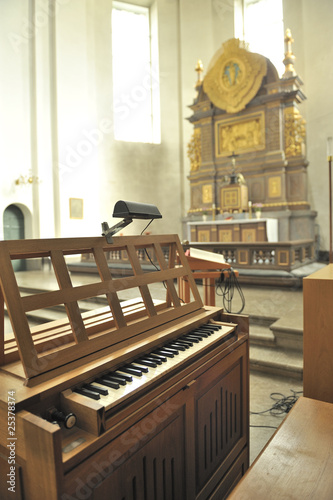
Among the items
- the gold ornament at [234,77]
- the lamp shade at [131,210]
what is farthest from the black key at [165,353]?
the gold ornament at [234,77]

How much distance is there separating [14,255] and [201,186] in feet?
34.4

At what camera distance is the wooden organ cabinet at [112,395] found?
1021mm

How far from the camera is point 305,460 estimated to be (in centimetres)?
133

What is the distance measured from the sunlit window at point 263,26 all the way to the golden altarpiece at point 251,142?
6.81ft

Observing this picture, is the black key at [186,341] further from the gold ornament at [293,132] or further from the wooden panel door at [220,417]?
the gold ornament at [293,132]

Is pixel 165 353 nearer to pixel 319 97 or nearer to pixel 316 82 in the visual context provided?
pixel 319 97

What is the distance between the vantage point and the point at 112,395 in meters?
1.17

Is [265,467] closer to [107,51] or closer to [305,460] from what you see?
[305,460]

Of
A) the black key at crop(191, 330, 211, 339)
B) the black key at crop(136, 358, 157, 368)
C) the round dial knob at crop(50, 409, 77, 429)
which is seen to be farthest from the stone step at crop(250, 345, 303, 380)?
the round dial knob at crop(50, 409, 77, 429)

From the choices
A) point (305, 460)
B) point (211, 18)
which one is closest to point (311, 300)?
point (305, 460)

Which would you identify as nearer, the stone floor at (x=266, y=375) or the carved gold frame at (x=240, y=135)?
the stone floor at (x=266, y=375)

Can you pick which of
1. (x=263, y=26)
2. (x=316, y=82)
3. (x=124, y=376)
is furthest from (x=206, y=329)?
(x=263, y=26)

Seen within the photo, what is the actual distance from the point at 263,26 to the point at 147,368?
1399 centimetres

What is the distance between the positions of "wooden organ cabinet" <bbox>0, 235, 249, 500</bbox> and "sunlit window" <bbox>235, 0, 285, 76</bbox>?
12550mm
